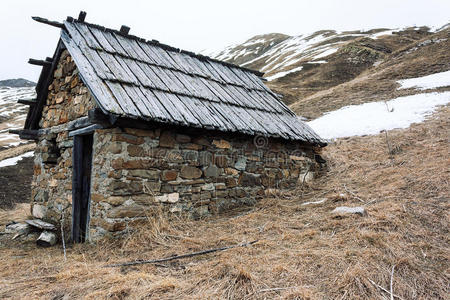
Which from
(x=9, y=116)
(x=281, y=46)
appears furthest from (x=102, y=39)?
(x=9, y=116)

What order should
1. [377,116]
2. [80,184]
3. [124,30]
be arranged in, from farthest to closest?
1. [377,116]
2. [124,30]
3. [80,184]

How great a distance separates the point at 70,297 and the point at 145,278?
638 millimetres

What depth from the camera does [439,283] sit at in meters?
2.55

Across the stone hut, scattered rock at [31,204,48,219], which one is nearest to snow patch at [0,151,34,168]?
the stone hut

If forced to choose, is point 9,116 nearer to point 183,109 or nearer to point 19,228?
point 19,228

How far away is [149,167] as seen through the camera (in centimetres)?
450

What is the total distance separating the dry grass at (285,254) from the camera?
8.53ft

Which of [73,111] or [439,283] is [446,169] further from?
[73,111]

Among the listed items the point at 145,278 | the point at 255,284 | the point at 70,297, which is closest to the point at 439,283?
the point at 255,284

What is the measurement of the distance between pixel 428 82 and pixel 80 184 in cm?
1457

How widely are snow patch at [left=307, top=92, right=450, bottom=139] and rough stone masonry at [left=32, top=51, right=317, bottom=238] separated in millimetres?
4131

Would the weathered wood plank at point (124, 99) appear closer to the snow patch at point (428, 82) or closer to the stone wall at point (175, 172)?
the stone wall at point (175, 172)

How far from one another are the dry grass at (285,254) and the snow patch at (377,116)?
4.44 m

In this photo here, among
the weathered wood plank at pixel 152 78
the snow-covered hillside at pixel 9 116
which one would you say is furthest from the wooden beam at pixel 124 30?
the snow-covered hillside at pixel 9 116
